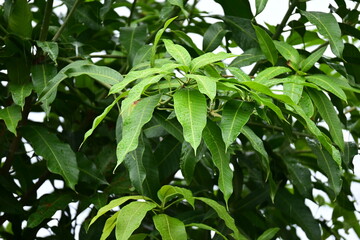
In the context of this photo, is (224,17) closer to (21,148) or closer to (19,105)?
(19,105)

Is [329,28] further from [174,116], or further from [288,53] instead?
[174,116]

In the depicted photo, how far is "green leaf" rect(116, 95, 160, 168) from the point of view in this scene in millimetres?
719

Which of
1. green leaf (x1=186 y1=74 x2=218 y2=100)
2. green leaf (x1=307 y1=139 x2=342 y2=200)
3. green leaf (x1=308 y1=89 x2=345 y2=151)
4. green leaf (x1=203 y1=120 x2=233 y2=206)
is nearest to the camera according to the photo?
green leaf (x1=186 y1=74 x2=218 y2=100)

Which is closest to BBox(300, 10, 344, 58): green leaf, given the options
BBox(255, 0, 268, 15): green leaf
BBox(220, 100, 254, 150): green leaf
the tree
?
the tree

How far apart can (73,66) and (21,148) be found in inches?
17.5

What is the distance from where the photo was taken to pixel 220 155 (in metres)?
0.79

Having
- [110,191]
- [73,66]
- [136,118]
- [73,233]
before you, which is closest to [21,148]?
[73,233]

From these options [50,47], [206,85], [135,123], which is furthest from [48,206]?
[206,85]

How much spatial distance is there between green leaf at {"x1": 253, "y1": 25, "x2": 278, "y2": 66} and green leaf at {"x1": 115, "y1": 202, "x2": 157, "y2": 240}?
302 mm

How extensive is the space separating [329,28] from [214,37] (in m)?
0.21

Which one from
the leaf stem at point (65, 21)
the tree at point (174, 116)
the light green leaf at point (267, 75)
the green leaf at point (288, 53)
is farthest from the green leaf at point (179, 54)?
the leaf stem at point (65, 21)

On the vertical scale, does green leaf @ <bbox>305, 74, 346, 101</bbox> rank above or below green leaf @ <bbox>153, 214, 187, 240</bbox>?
above

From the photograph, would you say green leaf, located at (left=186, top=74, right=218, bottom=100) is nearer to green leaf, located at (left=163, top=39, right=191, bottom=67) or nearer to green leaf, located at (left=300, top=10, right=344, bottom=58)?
green leaf, located at (left=163, top=39, right=191, bottom=67)

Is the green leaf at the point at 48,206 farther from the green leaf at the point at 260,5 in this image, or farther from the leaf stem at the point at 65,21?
the green leaf at the point at 260,5
